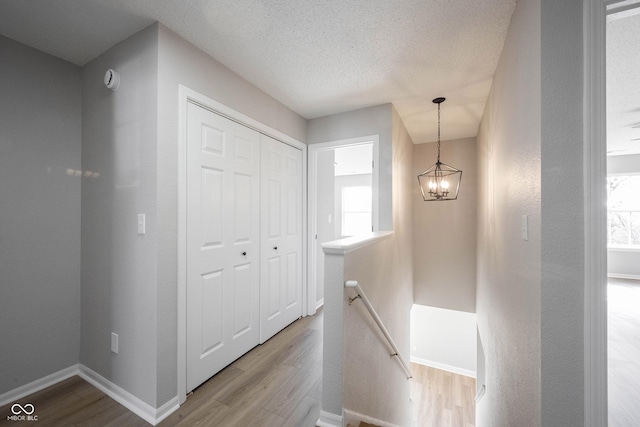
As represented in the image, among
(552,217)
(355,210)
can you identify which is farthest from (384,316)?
(355,210)

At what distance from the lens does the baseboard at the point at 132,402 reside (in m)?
1.56

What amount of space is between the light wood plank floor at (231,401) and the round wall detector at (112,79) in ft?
7.14

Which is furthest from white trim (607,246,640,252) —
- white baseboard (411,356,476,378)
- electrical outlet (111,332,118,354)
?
electrical outlet (111,332,118,354)

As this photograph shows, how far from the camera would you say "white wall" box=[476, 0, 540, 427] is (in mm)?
1114

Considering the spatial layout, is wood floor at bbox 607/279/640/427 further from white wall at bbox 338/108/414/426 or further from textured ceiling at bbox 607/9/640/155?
textured ceiling at bbox 607/9/640/155

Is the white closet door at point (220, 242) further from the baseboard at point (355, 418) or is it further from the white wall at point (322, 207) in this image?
the white wall at point (322, 207)

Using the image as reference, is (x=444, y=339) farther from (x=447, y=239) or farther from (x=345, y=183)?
(x=345, y=183)

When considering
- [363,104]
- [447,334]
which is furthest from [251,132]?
[447,334]

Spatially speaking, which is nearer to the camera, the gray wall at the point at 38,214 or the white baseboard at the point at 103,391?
the white baseboard at the point at 103,391

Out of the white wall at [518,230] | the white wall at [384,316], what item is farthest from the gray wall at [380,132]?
the white wall at [518,230]

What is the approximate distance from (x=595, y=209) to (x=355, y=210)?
647 centimetres

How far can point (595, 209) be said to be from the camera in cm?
93

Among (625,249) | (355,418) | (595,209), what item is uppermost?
(595,209)

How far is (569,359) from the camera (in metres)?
0.98
